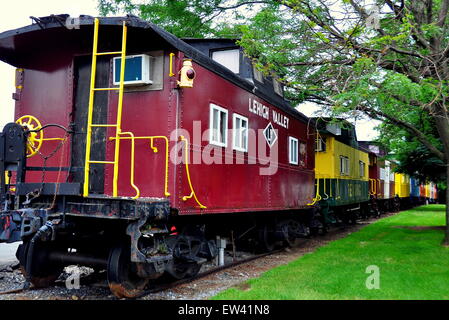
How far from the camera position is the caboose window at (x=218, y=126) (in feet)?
24.6

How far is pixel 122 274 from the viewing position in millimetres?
6473

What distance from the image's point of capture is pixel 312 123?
45.1 feet

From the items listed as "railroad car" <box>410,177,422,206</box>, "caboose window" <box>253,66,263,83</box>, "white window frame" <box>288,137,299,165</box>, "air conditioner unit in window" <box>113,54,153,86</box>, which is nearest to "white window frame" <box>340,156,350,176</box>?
"white window frame" <box>288,137,299,165</box>

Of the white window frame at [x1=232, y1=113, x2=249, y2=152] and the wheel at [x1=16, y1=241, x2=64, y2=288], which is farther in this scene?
the white window frame at [x1=232, y1=113, x2=249, y2=152]

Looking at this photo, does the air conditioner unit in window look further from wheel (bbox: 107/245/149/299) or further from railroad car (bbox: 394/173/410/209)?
railroad car (bbox: 394/173/410/209)

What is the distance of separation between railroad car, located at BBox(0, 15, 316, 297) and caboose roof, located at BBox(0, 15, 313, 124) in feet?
0.07

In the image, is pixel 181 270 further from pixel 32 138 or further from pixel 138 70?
pixel 138 70

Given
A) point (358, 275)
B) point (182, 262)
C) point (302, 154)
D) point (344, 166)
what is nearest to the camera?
point (182, 262)

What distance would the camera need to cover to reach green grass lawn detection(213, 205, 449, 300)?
263 inches

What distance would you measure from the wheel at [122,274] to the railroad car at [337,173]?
27.0ft

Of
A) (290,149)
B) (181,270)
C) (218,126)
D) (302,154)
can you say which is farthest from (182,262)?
(302,154)

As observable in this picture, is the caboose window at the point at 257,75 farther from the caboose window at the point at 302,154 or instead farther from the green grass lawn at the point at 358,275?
the green grass lawn at the point at 358,275

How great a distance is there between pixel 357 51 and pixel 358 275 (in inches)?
172
